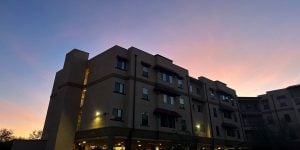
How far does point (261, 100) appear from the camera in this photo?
5453cm

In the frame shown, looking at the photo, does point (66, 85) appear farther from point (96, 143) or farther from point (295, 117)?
point (295, 117)

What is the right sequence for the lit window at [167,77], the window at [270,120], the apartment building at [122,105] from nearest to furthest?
1. the apartment building at [122,105]
2. the lit window at [167,77]
3. the window at [270,120]

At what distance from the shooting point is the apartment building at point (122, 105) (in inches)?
987

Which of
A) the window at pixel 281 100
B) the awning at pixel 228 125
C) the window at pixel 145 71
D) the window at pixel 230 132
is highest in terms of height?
the window at pixel 281 100

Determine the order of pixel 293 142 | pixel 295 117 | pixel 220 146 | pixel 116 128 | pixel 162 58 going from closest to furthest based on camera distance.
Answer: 1. pixel 116 128
2. pixel 162 58
3. pixel 220 146
4. pixel 293 142
5. pixel 295 117

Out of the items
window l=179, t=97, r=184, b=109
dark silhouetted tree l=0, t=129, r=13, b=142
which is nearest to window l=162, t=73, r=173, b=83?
window l=179, t=97, r=184, b=109

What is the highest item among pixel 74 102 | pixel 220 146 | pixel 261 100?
pixel 261 100

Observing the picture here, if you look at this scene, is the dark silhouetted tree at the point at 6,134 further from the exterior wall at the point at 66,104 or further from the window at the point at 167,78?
the window at the point at 167,78

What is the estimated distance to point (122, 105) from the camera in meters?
25.9

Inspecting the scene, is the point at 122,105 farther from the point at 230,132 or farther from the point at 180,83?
the point at 230,132

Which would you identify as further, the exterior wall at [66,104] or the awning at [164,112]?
the awning at [164,112]

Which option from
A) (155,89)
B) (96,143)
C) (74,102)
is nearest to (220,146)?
(155,89)

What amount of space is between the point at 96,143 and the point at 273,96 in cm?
4515

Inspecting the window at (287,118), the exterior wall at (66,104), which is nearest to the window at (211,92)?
the window at (287,118)
